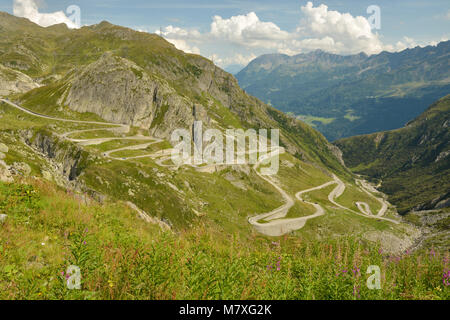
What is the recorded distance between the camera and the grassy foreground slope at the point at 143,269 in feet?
20.4

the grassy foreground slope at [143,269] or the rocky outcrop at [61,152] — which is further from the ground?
the rocky outcrop at [61,152]

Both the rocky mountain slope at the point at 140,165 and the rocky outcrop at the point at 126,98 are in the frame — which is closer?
the rocky mountain slope at the point at 140,165

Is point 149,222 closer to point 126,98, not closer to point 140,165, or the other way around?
point 140,165

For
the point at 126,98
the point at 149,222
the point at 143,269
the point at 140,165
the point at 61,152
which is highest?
the point at 126,98

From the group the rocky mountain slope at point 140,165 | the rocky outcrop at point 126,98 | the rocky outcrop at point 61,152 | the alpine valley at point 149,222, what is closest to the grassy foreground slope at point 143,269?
the alpine valley at point 149,222

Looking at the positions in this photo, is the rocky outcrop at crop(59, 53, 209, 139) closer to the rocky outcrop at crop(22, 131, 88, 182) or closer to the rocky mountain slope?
the rocky mountain slope

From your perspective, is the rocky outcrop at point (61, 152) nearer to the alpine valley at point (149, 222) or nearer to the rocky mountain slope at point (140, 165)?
the rocky mountain slope at point (140, 165)

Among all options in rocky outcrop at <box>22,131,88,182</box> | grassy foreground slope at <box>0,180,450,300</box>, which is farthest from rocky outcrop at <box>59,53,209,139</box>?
grassy foreground slope at <box>0,180,450,300</box>

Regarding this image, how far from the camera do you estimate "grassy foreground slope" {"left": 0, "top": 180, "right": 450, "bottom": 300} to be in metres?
6.20

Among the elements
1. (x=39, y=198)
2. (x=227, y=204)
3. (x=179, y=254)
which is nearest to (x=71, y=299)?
(x=179, y=254)

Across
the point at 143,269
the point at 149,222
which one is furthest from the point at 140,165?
the point at 143,269

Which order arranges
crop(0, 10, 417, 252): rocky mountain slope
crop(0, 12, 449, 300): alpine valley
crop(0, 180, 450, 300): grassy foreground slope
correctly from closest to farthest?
crop(0, 180, 450, 300): grassy foreground slope, crop(0, 12, 449, 300): alpine valley, crop(0, 10, 417, 252): rocky mountain slope

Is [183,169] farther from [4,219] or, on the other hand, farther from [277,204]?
[4,219]

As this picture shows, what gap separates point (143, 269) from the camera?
272 inches
